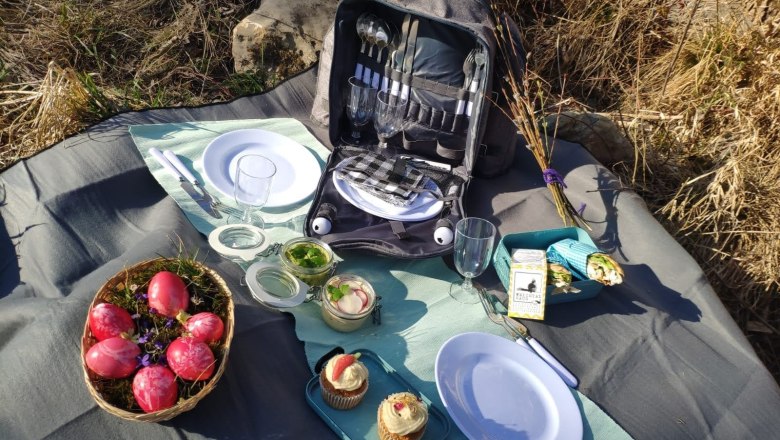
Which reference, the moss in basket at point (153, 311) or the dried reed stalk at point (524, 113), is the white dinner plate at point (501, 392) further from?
the dried reed stalk at point (524, 113)

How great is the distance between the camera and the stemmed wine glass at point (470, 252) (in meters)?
1.71

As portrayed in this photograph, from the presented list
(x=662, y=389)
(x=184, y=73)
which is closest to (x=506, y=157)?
(x=662, y=389)

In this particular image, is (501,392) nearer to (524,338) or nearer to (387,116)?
(524,338)

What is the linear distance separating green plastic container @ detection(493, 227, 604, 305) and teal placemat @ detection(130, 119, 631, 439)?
15cm

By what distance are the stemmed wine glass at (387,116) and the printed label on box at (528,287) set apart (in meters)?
0.81

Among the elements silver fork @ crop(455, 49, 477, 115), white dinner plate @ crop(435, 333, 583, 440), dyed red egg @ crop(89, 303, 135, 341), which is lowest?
white dinner plate @ crop(435, 333, 583, 440)

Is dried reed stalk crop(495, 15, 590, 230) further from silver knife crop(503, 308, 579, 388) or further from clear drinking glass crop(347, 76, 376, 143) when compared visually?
silver knife crop(503, 308, 579, 388)

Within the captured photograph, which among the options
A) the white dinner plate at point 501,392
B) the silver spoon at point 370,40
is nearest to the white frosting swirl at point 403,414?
the white dinner plate at point 501,392

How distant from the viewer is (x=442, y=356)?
153 centimetres

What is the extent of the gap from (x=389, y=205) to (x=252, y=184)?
481 millimetres

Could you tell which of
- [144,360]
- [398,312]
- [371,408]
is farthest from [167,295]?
[398,312]

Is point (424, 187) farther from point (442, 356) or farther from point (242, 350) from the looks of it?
point (242, 350)

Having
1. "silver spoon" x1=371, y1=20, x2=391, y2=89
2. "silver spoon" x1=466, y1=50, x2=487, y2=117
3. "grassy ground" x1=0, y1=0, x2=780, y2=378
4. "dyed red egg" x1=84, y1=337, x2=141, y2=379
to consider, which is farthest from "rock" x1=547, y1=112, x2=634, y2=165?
"dyed red egg" x1=84, y1=337, x2=141, y2=379

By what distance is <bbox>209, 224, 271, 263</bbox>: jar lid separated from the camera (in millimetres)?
1741
